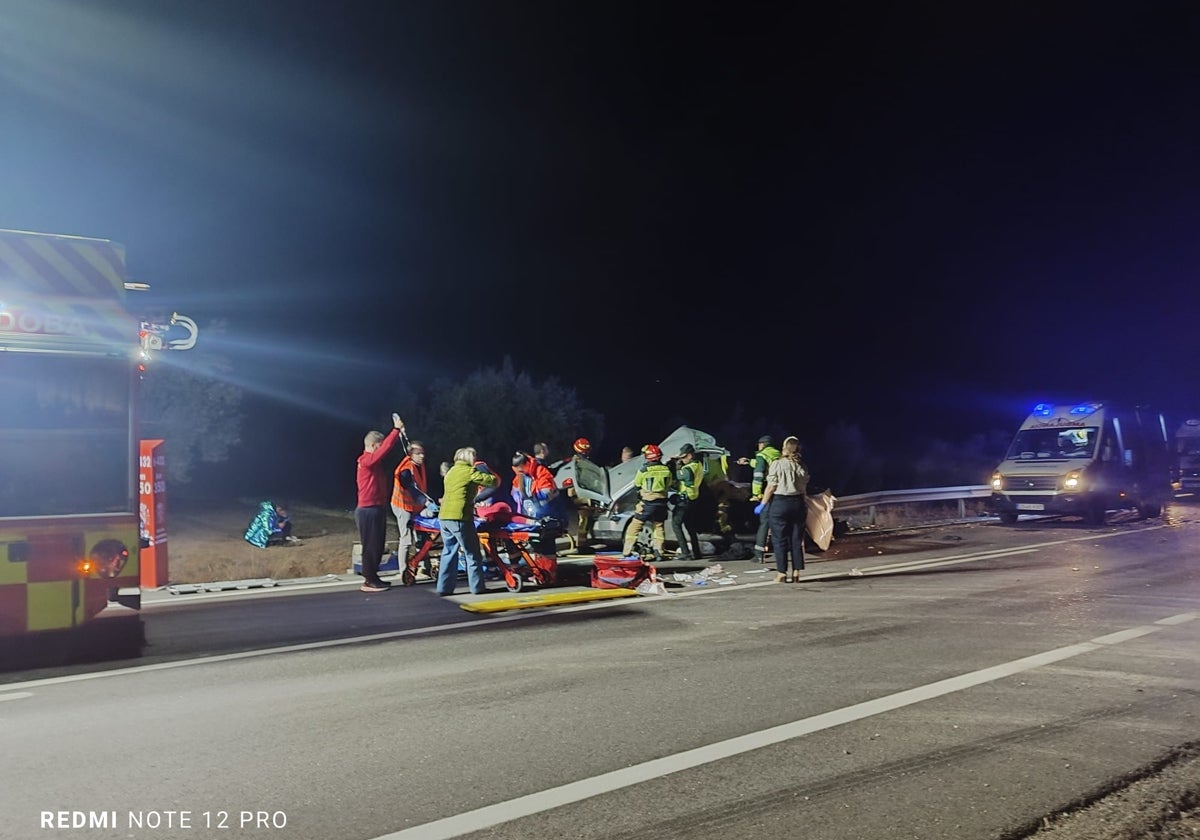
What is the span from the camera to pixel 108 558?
6.93 meters

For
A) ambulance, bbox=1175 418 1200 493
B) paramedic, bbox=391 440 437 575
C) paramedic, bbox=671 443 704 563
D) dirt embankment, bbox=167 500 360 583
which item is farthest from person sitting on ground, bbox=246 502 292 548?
ambulance, bbox=1175 418 1200 493

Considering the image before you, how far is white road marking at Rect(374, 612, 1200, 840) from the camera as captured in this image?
12.7ft

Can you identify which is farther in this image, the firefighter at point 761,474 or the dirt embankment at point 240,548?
the firefighter at point 761,474

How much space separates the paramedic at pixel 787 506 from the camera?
11.1 meters

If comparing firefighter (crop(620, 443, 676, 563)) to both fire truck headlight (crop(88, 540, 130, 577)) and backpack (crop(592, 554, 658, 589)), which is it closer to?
backpack (crop(592, 554, 658, 589))

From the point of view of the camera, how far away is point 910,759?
462 centimetres

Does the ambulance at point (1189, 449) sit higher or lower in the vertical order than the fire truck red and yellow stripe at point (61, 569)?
higher

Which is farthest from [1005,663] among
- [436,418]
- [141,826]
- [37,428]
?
[436,418]

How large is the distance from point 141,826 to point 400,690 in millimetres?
2322

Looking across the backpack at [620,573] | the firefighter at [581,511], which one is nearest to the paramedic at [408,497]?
the backpack at [620,573]

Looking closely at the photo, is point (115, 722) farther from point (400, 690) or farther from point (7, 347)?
point (7, 347)

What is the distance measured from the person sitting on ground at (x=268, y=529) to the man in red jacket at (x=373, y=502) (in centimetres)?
534

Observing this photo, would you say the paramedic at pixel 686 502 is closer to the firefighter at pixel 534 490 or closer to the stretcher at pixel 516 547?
the firefighter at pixel 534 490

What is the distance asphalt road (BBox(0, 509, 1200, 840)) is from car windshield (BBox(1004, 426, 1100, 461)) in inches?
405
